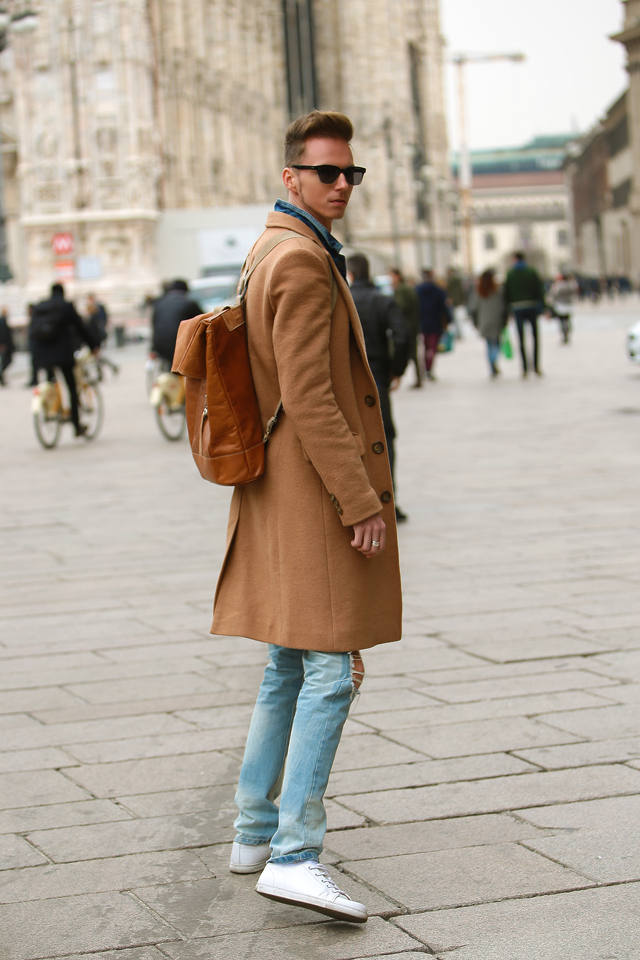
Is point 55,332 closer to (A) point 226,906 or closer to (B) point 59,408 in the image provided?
(B) point 59,408

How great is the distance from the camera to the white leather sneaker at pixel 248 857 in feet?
10.3

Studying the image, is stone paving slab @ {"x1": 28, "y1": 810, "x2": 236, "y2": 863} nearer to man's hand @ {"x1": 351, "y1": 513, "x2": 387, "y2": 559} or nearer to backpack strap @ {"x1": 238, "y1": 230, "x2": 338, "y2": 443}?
man's hand @ {"x1": 351, "y1": 513, "x2": 387, "y2": 559}

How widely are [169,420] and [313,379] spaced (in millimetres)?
11123

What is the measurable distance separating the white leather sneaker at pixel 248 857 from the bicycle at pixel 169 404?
34.8 ft

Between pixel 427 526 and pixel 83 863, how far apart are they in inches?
192

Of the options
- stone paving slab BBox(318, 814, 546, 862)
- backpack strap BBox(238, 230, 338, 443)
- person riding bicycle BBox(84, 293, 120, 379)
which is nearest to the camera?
backpack strap BBox(238, 230, 338, 443)

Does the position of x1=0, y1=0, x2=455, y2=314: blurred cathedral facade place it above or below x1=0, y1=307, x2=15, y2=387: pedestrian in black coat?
above

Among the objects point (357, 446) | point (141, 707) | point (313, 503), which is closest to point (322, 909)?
point (313, 503)

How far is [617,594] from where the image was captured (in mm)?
5891

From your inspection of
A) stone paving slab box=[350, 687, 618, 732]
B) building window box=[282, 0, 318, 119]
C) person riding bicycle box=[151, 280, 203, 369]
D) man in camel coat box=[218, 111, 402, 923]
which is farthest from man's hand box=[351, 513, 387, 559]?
building window box=[282, 0, 318, 119]

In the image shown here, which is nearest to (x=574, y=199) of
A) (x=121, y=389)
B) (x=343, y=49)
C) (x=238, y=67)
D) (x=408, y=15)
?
(x=408, y=15)

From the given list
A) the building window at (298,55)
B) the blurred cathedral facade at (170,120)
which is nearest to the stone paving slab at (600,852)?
the blurred cathedral facade at (170,120)

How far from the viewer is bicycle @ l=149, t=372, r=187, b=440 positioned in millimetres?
13617

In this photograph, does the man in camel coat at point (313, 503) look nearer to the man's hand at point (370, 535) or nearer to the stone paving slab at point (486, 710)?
the man's hand at point (370, 535)
